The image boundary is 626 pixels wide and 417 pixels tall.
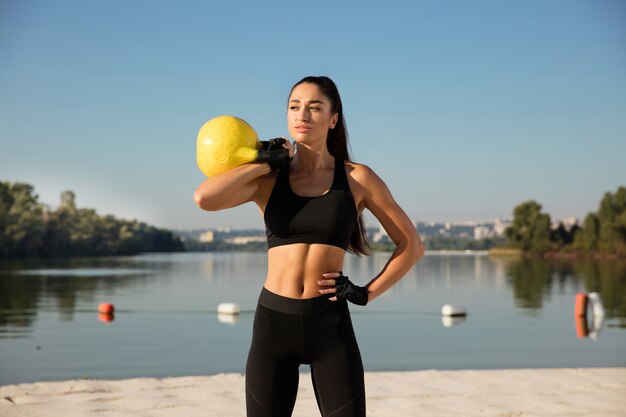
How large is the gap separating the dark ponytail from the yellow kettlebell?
1.06 feet

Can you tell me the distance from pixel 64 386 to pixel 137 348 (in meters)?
9.59

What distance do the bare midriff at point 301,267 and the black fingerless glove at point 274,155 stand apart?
1.19ft

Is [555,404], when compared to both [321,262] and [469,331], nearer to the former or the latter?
[321,262]

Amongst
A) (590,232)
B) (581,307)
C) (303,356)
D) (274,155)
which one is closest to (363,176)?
(274,155)

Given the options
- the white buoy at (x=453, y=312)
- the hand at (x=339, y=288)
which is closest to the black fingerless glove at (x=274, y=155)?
the hand at (x=339, y=288)

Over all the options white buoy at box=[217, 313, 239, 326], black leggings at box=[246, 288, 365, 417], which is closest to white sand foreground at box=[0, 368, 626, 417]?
black leggings at box=[246, 288, 365, 417]

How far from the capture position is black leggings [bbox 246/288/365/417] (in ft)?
11.1

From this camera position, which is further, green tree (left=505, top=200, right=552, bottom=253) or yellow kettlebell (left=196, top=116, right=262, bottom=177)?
green tree (left=505, top=200, right=552, bottom=253)

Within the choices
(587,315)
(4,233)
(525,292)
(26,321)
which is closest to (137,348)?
(26,321)

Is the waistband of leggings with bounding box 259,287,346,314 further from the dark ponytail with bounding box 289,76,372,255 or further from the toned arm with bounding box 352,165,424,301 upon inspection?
the dark ponytail with bounding box 289,76,372,255

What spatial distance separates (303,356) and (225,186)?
0.84m

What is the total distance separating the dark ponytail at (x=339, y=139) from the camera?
346cm

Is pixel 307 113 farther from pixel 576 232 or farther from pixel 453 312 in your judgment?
pixel 576 232

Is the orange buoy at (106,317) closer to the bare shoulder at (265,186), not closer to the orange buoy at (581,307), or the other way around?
the orange buoy at (581,307)
